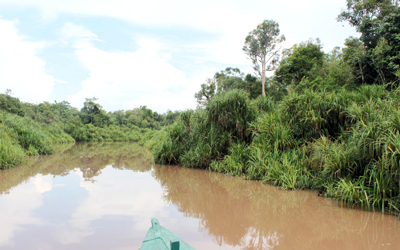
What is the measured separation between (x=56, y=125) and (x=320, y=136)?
27.9 meters

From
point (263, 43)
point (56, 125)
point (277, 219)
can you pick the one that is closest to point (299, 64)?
point (263, 43)

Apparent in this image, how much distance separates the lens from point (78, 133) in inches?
1217

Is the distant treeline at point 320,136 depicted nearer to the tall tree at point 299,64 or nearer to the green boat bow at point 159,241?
the green boat bow at point 159,241

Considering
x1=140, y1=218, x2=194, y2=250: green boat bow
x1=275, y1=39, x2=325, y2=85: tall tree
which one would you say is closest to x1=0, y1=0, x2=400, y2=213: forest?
x1=140, y1=218, x2=194, y2=250: green boat bow

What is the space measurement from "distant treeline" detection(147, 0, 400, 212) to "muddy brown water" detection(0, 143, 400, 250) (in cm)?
50

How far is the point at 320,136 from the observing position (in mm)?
6449

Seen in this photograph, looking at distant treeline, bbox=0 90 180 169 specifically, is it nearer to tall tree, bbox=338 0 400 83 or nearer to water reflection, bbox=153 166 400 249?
water reflection, bbox=153 166 400 249

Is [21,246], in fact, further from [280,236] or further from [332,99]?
[332,99]

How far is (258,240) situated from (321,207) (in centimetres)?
194

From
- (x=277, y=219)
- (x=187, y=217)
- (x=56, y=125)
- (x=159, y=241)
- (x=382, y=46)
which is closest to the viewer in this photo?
(x=159, y=241)

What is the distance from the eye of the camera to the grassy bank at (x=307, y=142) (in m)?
4.30

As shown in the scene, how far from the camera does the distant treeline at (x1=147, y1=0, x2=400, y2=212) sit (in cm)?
434

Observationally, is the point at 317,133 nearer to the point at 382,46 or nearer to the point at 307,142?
the point at 307,142

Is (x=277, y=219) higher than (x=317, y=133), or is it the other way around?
(x=317, y=133)
